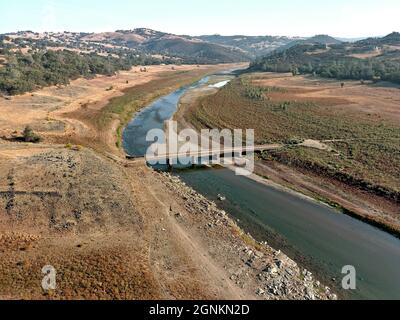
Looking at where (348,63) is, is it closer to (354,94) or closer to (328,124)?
(354,94)

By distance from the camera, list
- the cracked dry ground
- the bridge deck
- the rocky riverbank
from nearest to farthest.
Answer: the cracked dry ground, the rocky riverbank, the bridge deck

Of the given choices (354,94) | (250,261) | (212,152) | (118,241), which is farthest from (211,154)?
(354,94)

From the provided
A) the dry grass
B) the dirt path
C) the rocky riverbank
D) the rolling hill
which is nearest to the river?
the rocky riverbank

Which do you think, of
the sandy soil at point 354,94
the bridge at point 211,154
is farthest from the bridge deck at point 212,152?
the sandy soil at point 354,94

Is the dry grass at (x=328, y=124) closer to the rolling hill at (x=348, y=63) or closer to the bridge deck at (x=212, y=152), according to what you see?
the bridge deck at (x=212, y=152)

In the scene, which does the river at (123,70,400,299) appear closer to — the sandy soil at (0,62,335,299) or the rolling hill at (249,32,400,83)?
the sandy soil at (0,62,335,299)
